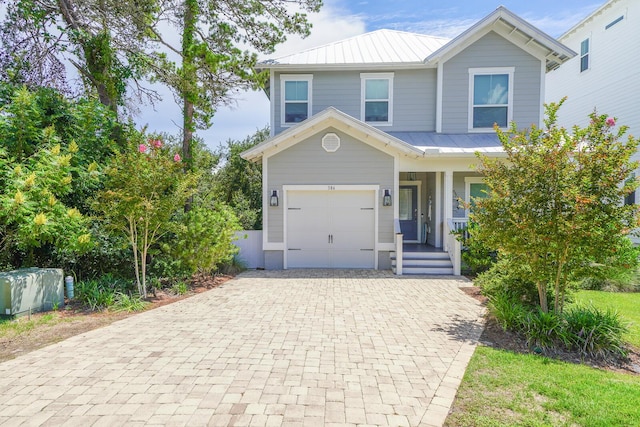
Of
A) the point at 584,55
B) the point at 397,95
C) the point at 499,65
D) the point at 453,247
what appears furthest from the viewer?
the point at 584,55

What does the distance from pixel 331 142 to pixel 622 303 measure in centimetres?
810

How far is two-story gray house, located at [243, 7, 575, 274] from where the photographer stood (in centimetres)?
1130

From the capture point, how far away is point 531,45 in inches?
485

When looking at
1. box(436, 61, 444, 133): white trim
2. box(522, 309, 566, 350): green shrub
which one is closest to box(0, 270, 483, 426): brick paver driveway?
box(522, 309, 566, 350): green shrub

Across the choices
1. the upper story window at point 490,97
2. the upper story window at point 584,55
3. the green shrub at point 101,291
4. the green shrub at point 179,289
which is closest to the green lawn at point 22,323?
the green shrub at point 101,291

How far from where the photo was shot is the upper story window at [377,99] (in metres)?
13.0

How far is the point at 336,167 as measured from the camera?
11375 mm

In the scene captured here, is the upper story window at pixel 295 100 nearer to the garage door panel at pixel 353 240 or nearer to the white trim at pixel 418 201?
the garage door panel at pixel 353 240

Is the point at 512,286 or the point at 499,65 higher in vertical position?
the point at 499,65

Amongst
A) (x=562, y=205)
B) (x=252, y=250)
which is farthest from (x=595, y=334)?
(x=252, y=250)

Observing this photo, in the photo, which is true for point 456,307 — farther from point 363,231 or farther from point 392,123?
point 392,123

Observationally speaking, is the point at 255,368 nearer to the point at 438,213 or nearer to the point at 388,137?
the point at 388,137

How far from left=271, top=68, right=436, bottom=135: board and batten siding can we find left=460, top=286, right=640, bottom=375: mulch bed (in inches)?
341

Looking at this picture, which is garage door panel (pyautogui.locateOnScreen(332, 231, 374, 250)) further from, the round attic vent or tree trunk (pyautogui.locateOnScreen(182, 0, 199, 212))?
tree trunk (pyautogui.locateOnScreen(182, 0, 199, 212))
